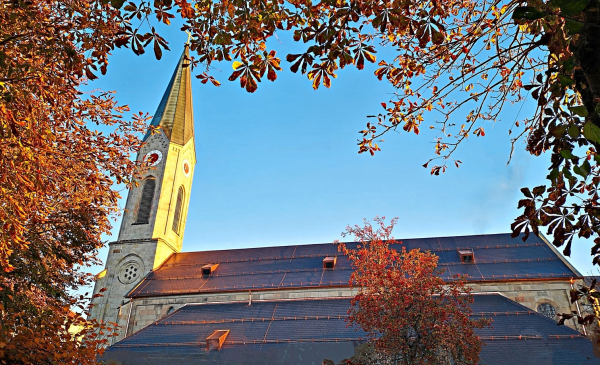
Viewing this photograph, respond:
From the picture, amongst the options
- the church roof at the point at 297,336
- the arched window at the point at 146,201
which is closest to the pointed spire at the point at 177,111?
the arched window at the point at 146,201

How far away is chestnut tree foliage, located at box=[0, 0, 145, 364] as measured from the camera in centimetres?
518

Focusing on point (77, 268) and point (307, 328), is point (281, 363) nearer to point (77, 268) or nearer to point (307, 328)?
point (307, 328)

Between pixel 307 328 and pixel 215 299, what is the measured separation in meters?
6.47

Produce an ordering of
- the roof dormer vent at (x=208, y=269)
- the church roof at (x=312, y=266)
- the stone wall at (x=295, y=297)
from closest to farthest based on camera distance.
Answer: the stone wall at (x=295, y=297) → the church roof at (x=312, y=266) → the roof dormer vent at (x=208, y=269)

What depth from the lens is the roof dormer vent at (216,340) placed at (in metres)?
17.5

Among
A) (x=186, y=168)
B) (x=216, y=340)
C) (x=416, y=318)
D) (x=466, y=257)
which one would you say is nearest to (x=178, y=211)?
(x=186, y=168)

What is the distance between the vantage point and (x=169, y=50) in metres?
4.41

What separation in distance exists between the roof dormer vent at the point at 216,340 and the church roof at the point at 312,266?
437 centimetres

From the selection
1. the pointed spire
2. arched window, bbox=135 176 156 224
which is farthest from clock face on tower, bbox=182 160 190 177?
arched window, bbox=135 176 156 224

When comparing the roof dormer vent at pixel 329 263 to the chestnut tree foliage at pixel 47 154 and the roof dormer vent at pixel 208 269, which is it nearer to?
the roof dormer vent at pixel 208 269

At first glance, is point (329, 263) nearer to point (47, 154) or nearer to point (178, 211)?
point (178, 211)

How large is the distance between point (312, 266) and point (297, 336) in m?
6.76

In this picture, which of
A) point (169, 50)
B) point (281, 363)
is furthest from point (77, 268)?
point (169, 50)

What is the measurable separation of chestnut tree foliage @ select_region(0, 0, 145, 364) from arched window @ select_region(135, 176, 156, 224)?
58.1ft
